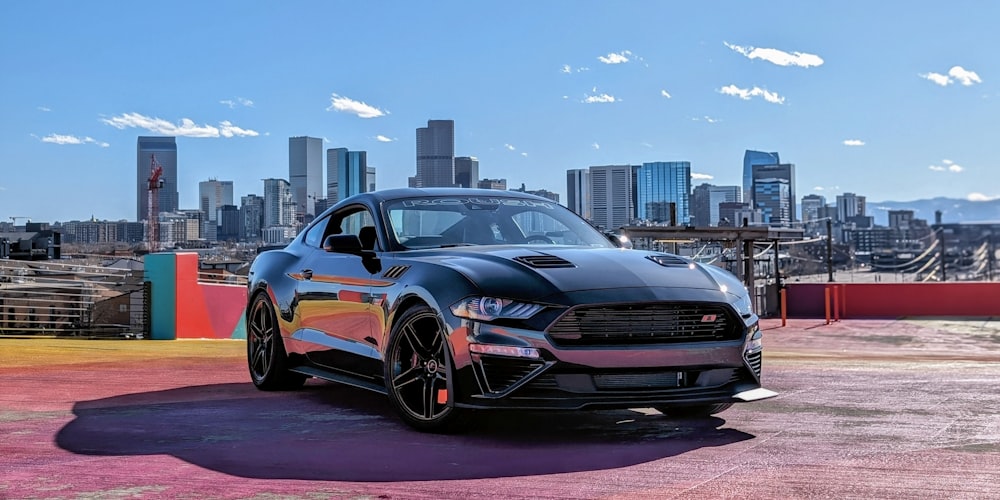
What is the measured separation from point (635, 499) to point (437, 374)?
5.74 feet

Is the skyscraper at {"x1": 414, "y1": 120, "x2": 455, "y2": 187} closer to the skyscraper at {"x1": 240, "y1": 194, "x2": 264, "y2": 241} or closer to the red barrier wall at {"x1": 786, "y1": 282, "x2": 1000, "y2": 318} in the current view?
the red barrier wall at {"x1": 786, "y1": 282, "x2": 1000, "y2": 318}

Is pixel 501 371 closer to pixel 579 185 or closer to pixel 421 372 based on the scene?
pixel 421 372

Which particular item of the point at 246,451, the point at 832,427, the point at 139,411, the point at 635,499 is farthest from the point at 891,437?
the point at 139,411

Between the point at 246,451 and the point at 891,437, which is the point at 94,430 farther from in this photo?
the point at 891,437

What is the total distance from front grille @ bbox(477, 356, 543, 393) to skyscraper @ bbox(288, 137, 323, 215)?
102519mm

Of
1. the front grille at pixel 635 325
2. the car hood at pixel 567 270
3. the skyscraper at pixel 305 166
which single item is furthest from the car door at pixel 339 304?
the skyscraper at pixel 305 166

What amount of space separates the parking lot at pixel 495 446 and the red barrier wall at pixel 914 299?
25005 mm

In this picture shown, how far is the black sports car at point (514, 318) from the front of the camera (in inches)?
196

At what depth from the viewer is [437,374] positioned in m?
5.29

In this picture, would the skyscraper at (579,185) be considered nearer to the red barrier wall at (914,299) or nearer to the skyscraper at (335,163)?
the skyscraper at (335,163)

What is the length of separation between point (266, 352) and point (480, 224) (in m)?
2.16

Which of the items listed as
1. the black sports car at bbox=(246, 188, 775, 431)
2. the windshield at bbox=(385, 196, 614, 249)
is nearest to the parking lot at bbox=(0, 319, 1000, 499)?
the black sports car at bbox=(246, 188, 775, 431)

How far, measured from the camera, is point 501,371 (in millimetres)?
4984

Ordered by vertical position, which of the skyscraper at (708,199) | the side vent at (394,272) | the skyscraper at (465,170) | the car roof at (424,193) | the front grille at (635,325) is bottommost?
the front grille at (635,325)
